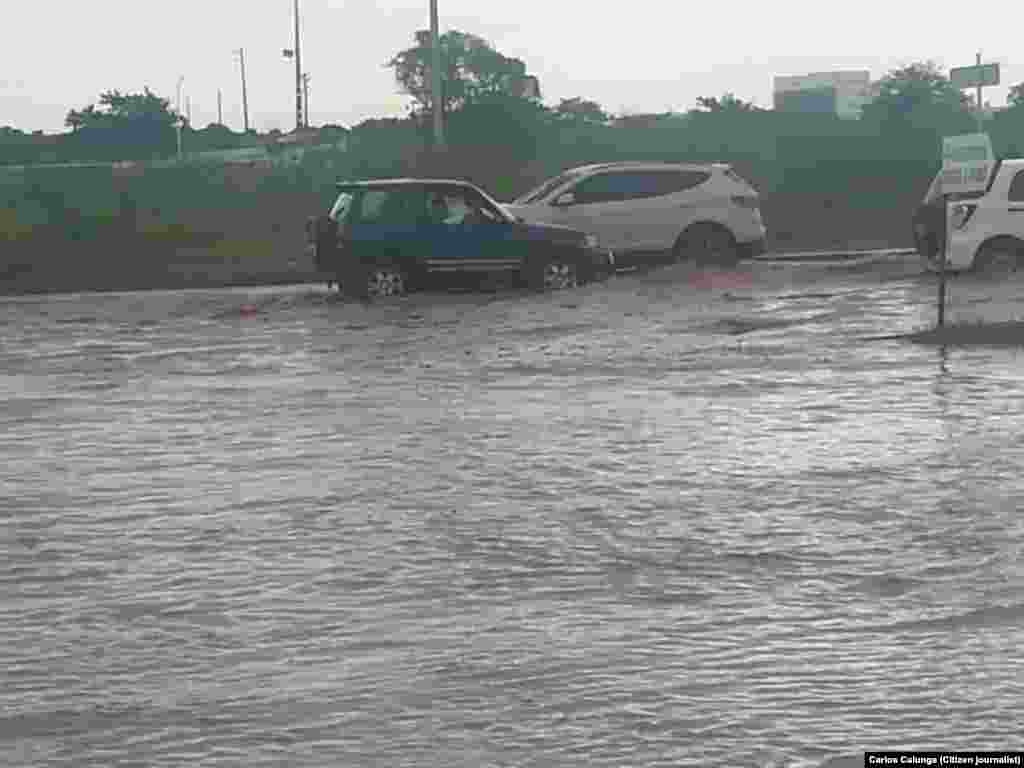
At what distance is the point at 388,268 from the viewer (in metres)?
29.6

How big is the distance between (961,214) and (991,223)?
1.25 ft

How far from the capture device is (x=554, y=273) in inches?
1193

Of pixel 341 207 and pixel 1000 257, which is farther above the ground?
pixel 341 207

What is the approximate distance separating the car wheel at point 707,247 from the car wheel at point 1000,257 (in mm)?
5339

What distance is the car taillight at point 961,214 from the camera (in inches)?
1113

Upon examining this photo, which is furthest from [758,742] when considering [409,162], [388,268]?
[409,162]

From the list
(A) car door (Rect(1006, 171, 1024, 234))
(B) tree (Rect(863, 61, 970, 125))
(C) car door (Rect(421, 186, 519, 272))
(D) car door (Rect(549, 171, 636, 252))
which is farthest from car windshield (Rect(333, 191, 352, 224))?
(B) tree (Rect(863, 61, 970, 125))

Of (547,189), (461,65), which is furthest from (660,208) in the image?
(461,65)

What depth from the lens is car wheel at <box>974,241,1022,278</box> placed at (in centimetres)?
2848

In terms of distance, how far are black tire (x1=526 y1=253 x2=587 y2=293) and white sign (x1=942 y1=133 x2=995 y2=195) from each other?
346 inches

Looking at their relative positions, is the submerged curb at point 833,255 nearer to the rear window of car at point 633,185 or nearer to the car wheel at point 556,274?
the rear window of car at point 633,185

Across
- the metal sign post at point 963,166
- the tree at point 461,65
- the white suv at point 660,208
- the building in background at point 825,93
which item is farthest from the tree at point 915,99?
the metal sign post at point 963,166

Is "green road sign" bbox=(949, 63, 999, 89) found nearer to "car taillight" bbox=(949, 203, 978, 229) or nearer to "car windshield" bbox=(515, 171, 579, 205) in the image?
"car windshield" bbox=(515, 171, 579, 205)

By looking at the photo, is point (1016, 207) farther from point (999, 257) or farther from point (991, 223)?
point (999, 257)
